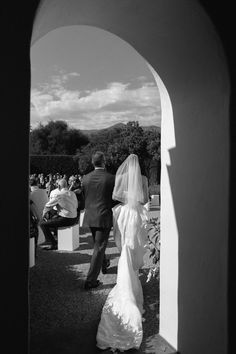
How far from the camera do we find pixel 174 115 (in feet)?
10.6

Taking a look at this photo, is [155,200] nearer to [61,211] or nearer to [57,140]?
[61,211]

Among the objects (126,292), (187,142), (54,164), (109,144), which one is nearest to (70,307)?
(126,292)

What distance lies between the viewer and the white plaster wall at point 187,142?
2.50 meters

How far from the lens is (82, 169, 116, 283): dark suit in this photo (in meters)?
5.26

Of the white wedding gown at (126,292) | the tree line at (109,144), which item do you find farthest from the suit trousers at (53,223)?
the white wedding gown at (126,292)

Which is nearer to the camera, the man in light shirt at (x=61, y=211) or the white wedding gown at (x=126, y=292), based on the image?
the white wedding gown at (x=126, y=292)

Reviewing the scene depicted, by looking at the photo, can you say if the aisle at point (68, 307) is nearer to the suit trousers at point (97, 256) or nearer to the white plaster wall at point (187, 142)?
the suit trousers at point (97, 256)

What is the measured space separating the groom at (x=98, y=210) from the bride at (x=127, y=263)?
188mm

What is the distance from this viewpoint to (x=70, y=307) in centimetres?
453

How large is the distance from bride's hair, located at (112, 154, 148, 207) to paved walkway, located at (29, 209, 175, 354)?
1359 millimetres

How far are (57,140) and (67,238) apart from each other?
57004 millimetres

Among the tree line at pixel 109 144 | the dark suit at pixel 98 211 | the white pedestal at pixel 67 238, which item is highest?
the tree line at pixel 109 144

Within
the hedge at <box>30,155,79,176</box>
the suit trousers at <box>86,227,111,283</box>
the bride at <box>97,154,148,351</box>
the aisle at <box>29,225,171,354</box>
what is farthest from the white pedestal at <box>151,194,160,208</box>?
the hedge at <box>30,155,79,176</box>

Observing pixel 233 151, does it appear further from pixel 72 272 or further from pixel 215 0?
pixel 72 272
